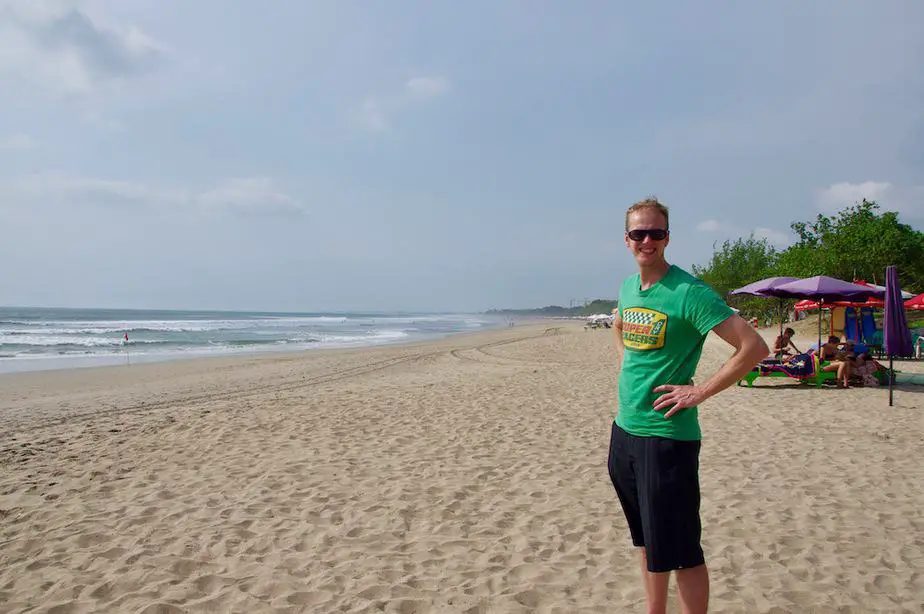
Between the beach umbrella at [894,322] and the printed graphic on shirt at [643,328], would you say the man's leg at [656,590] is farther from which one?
the beach umbrella at [894,322]

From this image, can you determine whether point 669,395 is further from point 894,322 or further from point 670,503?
point 894,322

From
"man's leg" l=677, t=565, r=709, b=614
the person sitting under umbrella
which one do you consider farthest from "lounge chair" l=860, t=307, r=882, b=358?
"man's leg" l=677, t=565, r=709, b=614

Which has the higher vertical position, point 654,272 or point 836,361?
point 654,272

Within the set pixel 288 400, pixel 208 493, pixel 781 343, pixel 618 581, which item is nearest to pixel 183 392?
pixel 288 400

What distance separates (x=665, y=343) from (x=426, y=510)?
9.16 feet

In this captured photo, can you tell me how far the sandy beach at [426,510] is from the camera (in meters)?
3.07

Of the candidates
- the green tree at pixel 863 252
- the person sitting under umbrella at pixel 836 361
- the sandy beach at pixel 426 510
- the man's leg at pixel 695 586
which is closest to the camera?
the man's leg at pixel 695 586

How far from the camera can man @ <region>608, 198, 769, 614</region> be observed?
2.01 metres

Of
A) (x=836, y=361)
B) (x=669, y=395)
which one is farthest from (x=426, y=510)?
(x=836, y=361)

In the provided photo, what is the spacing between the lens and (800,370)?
10.3 meters

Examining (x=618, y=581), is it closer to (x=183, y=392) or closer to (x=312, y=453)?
(x=312, y=453)

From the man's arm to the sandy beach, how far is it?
1.48 metres

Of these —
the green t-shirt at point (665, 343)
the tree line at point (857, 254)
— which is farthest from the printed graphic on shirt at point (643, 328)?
the tree line at point (857, 254)

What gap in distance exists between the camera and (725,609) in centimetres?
287
